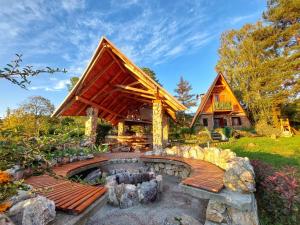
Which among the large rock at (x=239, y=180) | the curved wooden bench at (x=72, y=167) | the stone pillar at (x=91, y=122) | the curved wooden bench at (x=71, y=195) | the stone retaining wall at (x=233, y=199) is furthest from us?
the stone pillar at (x=91, y=122)

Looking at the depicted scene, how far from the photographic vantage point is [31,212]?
1768 mm

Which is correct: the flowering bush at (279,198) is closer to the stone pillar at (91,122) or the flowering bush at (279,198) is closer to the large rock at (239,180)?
the large rock at (239,180)

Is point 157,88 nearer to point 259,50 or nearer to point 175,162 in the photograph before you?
point 175,162

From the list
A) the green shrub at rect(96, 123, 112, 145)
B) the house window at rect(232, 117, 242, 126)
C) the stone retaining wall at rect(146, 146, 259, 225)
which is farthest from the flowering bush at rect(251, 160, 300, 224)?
the house window at rect(232, 117, 242, 126)

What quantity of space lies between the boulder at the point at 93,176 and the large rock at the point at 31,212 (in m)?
4.41

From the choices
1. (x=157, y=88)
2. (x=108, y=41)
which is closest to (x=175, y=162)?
(x=157, y=88)

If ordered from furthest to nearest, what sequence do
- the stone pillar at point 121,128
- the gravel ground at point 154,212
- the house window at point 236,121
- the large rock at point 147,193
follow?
1. the house window at point 236,121
2. the stone pillar at point 121,128
3. the large rock at point 147,193
4. the gravel ground at point 154,212

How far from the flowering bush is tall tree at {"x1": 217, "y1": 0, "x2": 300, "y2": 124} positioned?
46.4 feet

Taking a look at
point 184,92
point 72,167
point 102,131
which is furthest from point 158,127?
point 184,92

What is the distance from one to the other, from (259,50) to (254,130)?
8.59m

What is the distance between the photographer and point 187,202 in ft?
14.5

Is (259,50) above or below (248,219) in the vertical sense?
above

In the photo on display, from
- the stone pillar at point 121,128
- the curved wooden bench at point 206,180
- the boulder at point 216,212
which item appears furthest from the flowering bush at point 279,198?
the stone pillar at point 121,128

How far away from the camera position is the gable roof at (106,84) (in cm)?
809
